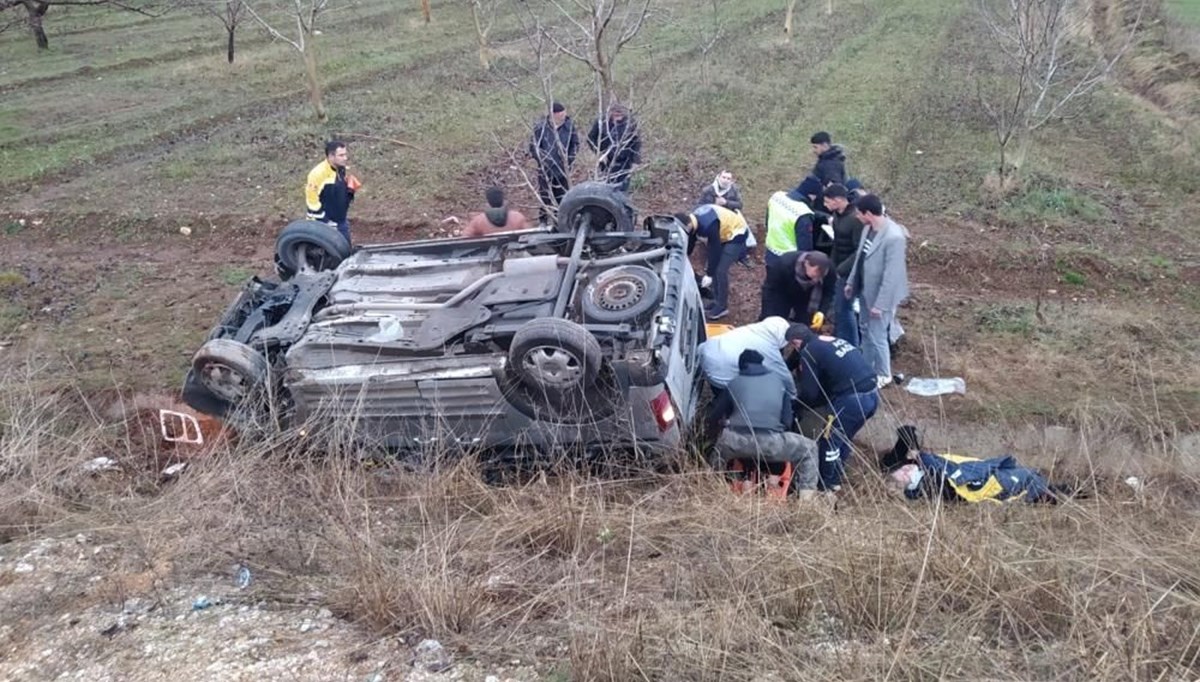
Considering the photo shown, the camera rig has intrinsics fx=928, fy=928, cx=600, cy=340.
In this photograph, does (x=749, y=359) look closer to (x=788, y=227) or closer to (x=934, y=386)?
(x=934, y=386)

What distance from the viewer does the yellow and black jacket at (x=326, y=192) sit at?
25.3 ft

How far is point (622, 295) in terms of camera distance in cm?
499

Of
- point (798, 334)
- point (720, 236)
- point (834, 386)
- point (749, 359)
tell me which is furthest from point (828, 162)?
point (749, 359)

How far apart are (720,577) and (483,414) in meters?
1.76

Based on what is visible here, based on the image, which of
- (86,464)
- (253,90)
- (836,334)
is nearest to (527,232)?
(836,334)

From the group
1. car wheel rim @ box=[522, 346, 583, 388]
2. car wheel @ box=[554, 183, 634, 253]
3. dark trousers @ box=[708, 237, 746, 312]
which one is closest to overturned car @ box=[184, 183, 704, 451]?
car wheel rim @ box=[522, 346, 583, 388]

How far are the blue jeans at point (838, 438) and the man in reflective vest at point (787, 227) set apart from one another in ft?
6.37

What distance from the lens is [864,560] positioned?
3.30 meters

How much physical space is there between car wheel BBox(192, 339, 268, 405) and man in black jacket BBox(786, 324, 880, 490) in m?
2.90

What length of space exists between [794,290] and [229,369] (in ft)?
12.1

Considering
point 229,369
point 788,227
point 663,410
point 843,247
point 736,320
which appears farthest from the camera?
point 736,320

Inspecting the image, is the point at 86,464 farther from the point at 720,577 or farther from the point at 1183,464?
the point at 1183,464

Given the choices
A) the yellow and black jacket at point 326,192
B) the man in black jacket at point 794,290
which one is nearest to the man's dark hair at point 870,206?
the man in black jacket at point 794,290

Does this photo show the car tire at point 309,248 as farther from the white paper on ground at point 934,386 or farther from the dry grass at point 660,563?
the white paper on ground at point 934,386
